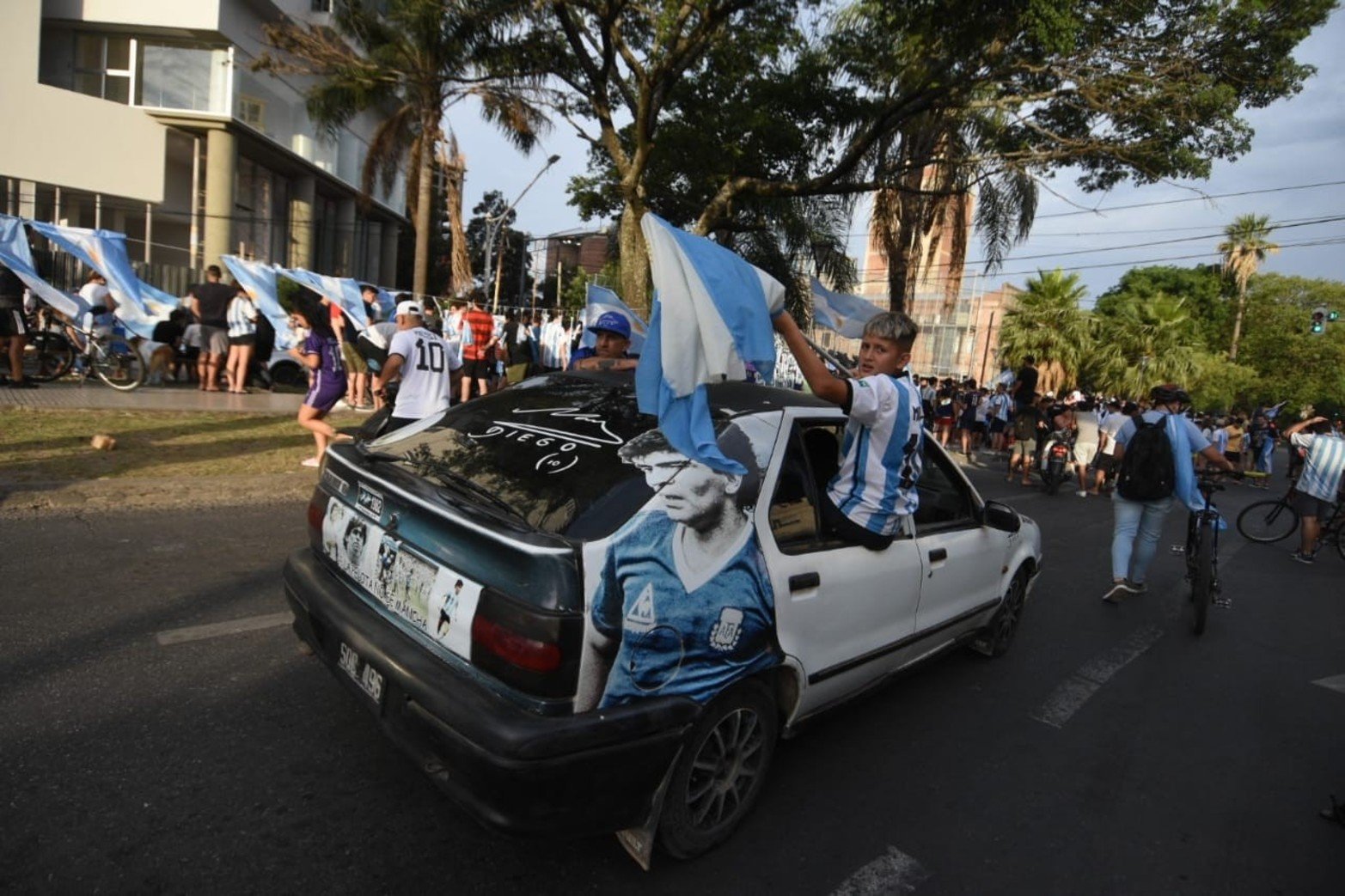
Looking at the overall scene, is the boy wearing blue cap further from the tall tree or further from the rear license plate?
the tall tree

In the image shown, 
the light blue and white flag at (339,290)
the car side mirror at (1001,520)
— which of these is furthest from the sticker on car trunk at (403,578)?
the light blue and white flag at (339,290)

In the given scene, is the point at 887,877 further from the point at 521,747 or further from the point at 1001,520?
the point at 1001,520

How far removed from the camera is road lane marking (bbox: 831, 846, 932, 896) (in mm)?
2580

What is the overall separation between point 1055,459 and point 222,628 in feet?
38.3

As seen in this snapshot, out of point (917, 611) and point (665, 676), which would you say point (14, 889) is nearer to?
point (665, 676)

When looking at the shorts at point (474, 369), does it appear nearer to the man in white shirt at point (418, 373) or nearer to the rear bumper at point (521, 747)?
the man in white shirt at point (418, 373)

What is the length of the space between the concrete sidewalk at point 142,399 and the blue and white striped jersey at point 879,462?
974 cm

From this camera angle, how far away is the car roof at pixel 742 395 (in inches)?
119

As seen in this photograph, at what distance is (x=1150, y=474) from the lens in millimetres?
6012

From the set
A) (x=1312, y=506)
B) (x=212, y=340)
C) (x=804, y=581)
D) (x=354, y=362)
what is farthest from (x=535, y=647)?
(x=212, y=340)

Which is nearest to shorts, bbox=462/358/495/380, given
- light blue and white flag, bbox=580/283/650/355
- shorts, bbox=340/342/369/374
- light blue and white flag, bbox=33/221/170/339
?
shorts, bbox=340/342/369/374

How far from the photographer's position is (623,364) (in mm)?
4531

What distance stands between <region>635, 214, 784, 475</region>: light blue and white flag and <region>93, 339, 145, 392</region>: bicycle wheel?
1159 cm

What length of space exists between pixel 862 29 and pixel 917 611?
484 inches
